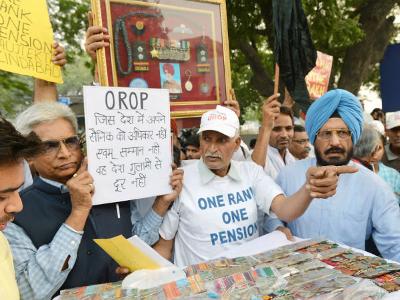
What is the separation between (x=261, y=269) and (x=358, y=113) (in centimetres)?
127

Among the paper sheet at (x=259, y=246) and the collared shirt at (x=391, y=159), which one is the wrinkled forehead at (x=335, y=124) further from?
the collared shirt at (x=391, y=159)

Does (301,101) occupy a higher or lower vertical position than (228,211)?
higher

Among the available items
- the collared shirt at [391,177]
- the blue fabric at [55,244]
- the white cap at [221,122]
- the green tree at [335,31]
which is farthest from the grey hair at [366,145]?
the green tree at [335,31]

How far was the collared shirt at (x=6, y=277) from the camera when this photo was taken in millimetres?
1255

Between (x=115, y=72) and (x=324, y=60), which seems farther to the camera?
(x=324, y=60)

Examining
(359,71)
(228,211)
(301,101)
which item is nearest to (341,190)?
(228,211)

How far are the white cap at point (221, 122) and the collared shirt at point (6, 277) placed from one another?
4.16ft

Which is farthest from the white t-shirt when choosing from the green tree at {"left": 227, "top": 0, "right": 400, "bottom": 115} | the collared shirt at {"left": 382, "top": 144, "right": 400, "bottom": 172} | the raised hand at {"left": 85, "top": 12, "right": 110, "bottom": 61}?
the green tree at {"left": 227, "top": 0, "right": 400, "bottom": 115}

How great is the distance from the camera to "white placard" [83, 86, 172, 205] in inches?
73.0

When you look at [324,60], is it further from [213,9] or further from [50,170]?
[50,170]

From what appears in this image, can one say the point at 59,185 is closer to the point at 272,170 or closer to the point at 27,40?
the point at 27,40

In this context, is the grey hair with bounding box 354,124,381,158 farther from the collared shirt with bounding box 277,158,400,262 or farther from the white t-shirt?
the white t-shirt

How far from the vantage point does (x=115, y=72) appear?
225 cm

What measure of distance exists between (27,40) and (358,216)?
201 cm
